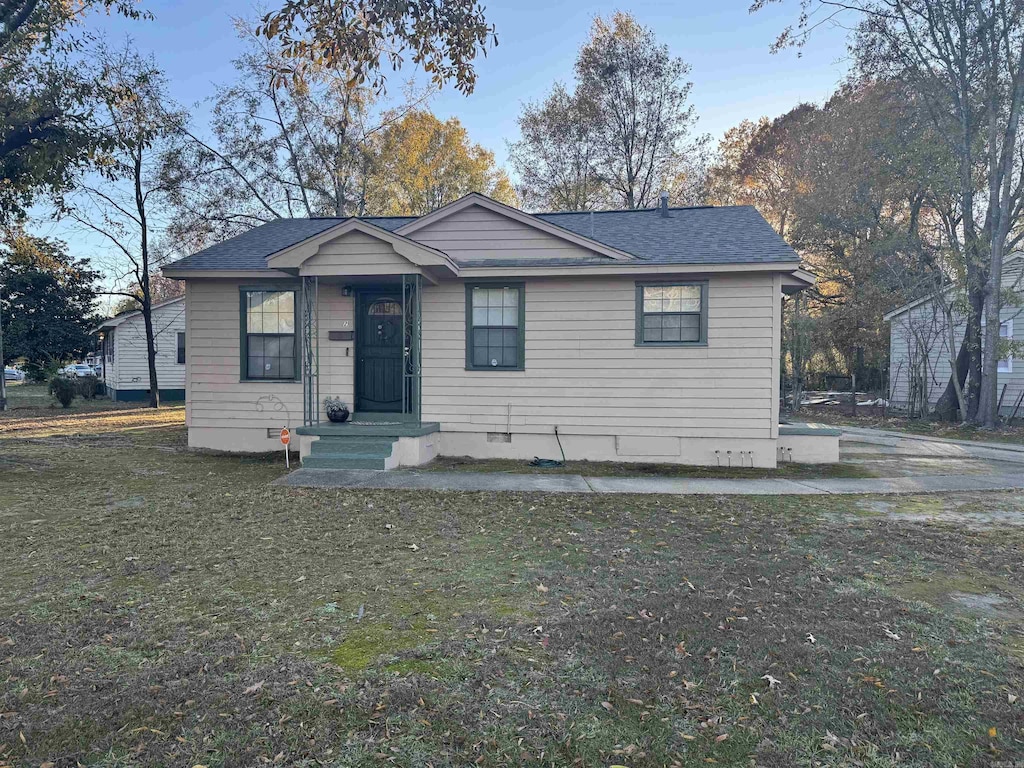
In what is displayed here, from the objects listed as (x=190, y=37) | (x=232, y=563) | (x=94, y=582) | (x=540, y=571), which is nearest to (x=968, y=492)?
(x=540, y=571)

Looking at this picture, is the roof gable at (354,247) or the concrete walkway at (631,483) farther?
the roof gable at (354,247)

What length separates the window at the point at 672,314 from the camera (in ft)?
30.4

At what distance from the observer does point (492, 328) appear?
32.0 feet

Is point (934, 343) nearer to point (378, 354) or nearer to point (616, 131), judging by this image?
point (616, 131)

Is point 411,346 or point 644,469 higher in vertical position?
point 411,346

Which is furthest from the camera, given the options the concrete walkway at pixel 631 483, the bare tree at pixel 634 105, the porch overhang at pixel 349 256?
the bare tree at pixel 634 105

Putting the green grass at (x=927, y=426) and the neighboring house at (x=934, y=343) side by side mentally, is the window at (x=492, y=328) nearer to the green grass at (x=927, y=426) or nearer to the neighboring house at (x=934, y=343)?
the green grass at (x=927, y=426)

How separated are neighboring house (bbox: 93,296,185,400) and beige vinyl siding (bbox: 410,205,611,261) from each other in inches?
712

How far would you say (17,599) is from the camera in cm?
380

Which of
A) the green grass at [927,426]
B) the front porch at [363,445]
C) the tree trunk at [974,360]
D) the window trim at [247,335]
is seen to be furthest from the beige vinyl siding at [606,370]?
the tree trunk at [974,360]

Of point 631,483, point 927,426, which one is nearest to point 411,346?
point 631,483

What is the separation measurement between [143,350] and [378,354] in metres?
19.2

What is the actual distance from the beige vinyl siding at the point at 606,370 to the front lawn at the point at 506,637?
3236 mm

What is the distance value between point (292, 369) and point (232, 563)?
5943 millimetres
